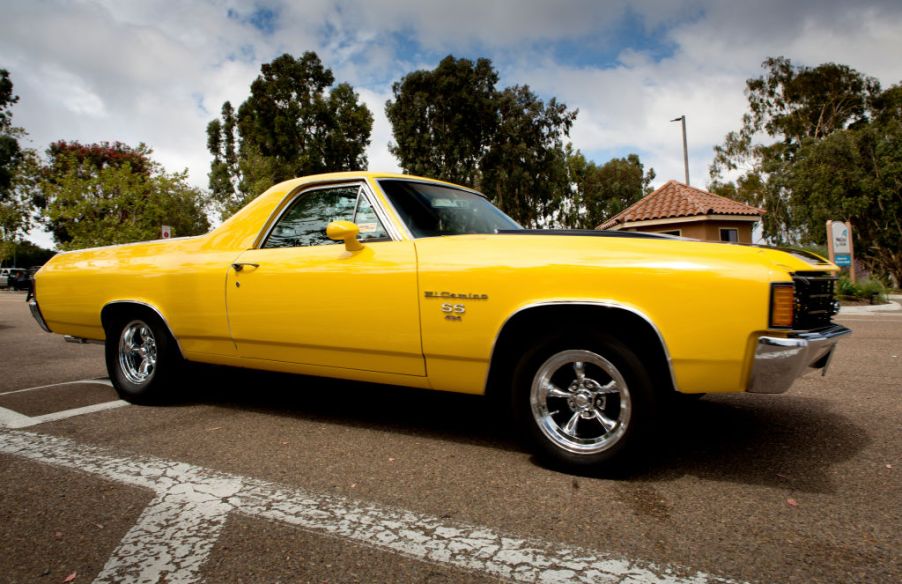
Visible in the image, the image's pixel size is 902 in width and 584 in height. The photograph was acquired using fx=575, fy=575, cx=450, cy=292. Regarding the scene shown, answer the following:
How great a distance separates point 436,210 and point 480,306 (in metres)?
0.99

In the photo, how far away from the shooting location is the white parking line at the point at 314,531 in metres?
2.02

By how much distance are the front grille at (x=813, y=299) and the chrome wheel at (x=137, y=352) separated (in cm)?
435

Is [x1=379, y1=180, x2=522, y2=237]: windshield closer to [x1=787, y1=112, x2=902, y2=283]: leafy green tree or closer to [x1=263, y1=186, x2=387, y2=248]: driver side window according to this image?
[x1=263, y1=186, x2=387, y2=248]: driver side window

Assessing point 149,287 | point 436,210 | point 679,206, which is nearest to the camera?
point 436,210

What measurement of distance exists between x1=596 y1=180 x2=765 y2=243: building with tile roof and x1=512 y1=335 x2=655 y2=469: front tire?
57.8 ft

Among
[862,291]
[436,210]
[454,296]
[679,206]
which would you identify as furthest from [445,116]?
[454,296]

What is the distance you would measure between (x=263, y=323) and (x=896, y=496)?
11.6 ft

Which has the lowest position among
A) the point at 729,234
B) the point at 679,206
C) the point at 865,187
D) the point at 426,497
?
the point at 426,497

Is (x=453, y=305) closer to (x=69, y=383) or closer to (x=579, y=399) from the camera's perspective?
(x=579, y=399)

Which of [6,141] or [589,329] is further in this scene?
[6,141]

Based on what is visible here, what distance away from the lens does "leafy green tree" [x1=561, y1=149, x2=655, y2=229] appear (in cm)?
4859

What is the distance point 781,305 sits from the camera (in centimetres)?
254

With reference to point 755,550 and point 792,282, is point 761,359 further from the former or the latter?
point 755,550

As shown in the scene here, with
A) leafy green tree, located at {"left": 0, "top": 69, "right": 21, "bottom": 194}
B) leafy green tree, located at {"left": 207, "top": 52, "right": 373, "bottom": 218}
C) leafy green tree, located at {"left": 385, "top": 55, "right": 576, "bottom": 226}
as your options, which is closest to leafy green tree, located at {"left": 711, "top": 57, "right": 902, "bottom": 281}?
leafy green tree, located at {"left": 385, "top": 55, "right": 576, "bottom": 226}
